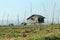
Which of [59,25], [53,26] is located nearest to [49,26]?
[53,26]

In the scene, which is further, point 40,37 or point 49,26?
point 49,26

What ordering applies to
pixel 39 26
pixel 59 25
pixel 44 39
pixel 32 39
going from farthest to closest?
1. pixel 59 25
2. pixel 39 26
3. pixel 32 39
4. pixel 44 39

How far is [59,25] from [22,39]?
11.1ft

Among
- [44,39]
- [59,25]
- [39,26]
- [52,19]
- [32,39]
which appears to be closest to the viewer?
[44,39]

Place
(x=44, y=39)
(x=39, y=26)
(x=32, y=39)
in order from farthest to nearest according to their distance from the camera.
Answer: (x=39, y=26), (x=32, y=39), (x=44, y=39)

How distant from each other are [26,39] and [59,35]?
1043mm

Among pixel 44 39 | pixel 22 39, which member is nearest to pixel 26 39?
pixel 22 39

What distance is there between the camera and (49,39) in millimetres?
5961

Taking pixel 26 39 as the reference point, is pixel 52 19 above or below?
above

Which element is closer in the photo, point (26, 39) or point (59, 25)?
point (26, 39)

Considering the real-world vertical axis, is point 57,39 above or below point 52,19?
below

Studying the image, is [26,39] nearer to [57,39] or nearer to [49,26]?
[57,39]

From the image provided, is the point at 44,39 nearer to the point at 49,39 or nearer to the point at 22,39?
the point at 49,39

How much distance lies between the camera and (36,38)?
20.3 feet
